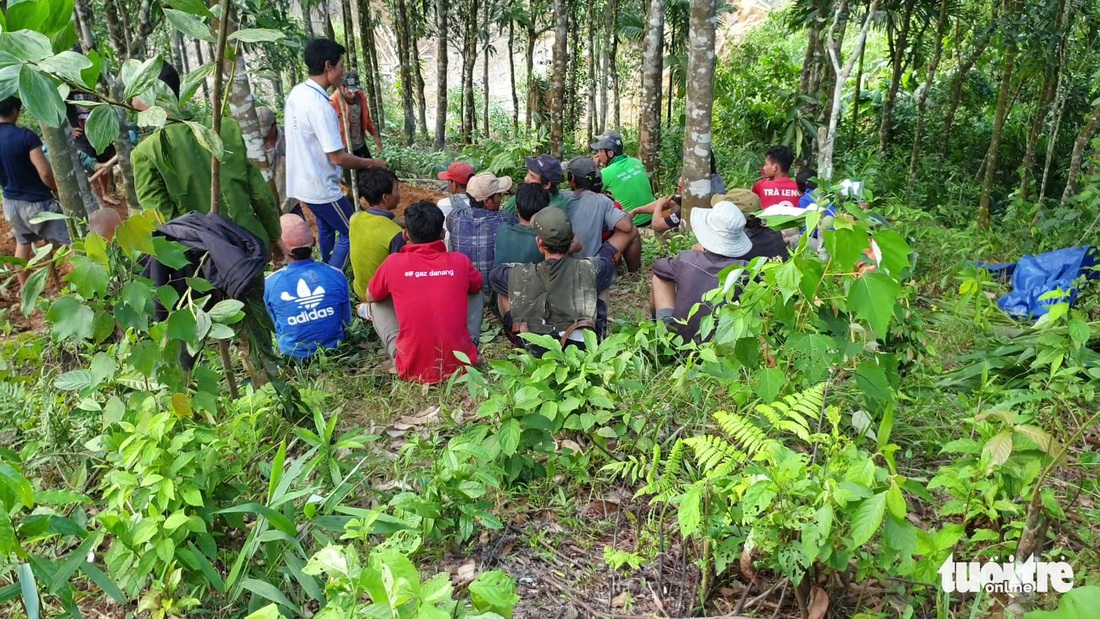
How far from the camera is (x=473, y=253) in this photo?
5.31 meters

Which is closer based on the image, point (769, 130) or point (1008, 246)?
point (1008, 246)

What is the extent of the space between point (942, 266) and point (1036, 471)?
14.3ft

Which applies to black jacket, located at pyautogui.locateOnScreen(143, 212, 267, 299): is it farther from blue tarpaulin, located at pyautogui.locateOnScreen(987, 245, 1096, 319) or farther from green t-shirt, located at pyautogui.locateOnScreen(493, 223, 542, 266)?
blue tarpaulin, located at pyautogui.locateOnScreen(987, 245, 1096, 319)

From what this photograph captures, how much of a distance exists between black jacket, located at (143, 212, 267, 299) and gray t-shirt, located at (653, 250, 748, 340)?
90.2 inches

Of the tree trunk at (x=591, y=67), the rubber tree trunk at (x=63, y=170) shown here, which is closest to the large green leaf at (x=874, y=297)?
the rubber tree trunk at (x=63, y=170)

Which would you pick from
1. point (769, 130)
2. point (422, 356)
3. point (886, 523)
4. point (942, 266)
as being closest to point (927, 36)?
point (769, 130)

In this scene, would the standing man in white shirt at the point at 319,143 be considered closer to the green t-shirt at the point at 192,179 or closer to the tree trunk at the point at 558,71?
the green t-shirt at the point at 192,179

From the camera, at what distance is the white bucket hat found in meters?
3.96

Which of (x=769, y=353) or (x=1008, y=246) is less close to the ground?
(x=769, y=353)

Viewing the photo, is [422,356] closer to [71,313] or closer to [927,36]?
[71,313]

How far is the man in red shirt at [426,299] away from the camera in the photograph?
13.6 ft

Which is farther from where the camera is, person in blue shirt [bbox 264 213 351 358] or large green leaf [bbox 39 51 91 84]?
person in blue shirt [bbox 264 213 351 358]

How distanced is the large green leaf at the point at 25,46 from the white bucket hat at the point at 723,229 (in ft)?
10.2

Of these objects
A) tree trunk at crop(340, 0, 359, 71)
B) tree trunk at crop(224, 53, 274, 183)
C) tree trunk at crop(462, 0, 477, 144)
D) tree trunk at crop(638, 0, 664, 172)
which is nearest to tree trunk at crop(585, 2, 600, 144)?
tree trunk at crop(462, 0, 477, 144)
